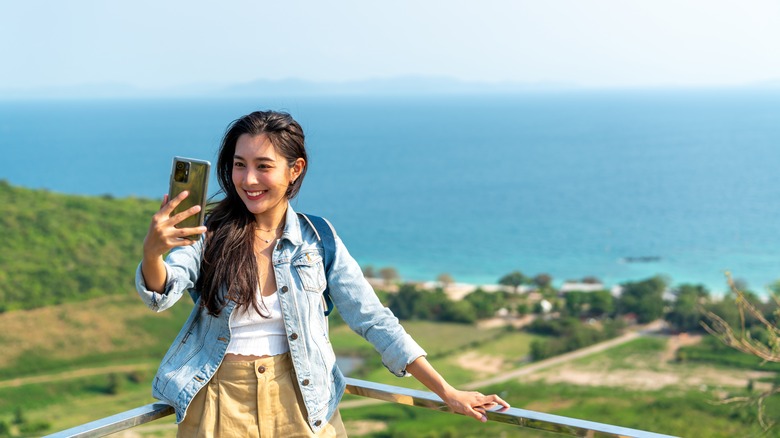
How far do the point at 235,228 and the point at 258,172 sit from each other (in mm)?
135

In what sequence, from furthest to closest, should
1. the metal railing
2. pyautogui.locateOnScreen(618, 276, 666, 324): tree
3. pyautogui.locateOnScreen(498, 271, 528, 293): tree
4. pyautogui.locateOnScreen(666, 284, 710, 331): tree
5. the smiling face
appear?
pyautogui.locateOnScreen(498, 271, 528, 293): tree, pyautogui.locateOnScreen(618, 276, 666, 324): tree, pyautogui.locateOnScreen(666, 284, 710, 331): tree, the smiling face, the metal railing

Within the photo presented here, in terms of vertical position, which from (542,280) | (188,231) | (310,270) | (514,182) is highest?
(188,231)

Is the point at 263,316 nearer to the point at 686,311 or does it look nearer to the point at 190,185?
the point at 190,185

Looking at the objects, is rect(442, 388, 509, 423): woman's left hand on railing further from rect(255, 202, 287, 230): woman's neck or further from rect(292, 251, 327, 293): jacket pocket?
rect(255, 202, 287, 230): woman's neck

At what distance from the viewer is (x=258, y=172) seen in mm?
1844

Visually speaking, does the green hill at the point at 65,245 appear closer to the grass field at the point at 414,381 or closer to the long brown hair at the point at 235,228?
the grass field at the point at 414,381

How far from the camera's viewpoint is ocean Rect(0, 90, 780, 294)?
51969mm

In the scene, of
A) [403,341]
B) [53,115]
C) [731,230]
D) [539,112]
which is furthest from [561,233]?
[53,115]

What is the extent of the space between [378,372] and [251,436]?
94.8 ft

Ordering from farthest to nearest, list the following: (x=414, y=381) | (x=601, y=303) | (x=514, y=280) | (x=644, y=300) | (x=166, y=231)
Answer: (x=514, y=280)
(x=601, y=303)
(x=644, y=300)
(x=414, y=381)
(x=166, y=231)

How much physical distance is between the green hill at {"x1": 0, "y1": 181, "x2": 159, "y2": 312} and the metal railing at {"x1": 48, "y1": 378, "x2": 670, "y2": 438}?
3658 centimetres

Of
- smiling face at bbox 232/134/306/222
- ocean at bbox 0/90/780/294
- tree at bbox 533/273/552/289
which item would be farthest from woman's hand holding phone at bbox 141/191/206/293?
tree at bbox 533/273/552/289

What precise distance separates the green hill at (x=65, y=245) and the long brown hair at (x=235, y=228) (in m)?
36.6

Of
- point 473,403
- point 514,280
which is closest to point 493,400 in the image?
point 473,403
